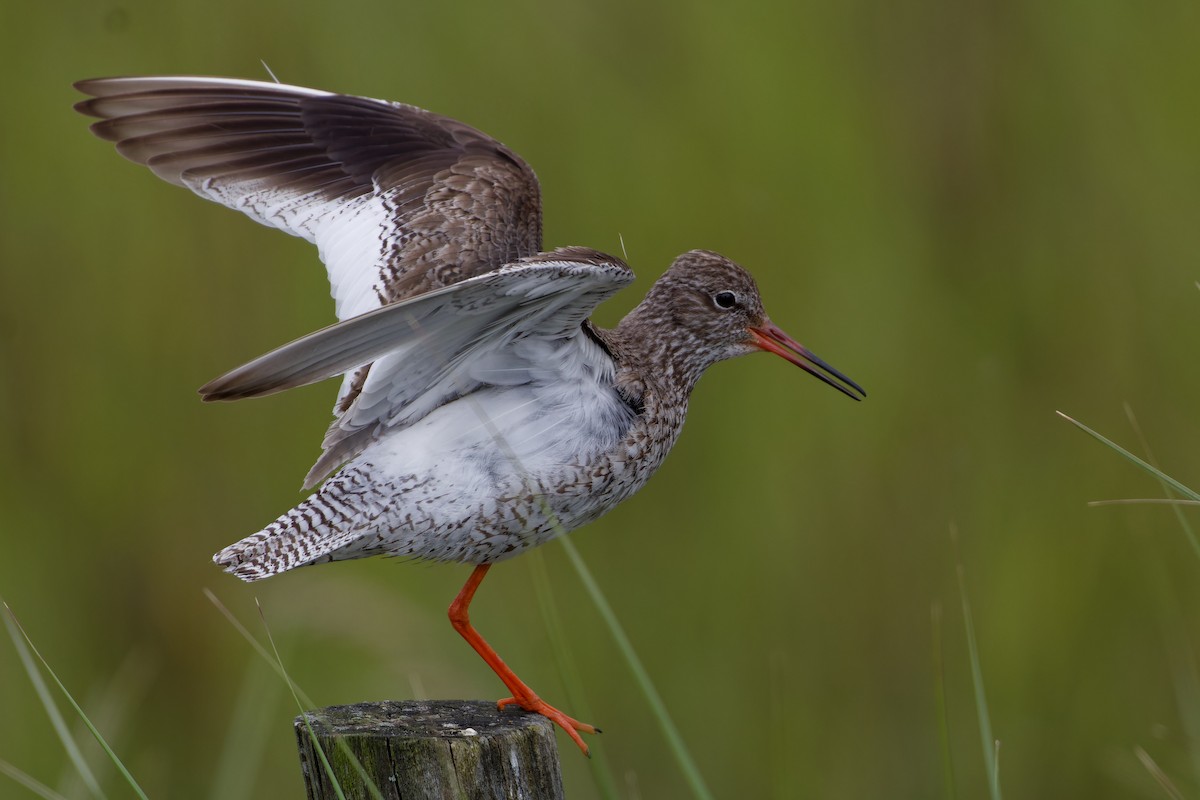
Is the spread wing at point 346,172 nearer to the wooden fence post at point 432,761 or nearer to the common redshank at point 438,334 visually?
the common redshank at point 438,334

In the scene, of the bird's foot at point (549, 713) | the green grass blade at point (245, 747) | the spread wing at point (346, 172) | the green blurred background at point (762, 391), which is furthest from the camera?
the green blurred background at point (762, 391)

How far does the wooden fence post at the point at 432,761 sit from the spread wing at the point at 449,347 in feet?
2.54

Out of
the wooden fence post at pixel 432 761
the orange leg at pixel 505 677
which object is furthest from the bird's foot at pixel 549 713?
the wooden fence post at pixel 432 761

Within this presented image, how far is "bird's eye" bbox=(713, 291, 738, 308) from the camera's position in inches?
172

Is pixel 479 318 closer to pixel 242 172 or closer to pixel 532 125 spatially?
pixel 242 172

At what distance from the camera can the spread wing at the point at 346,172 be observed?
401 cm

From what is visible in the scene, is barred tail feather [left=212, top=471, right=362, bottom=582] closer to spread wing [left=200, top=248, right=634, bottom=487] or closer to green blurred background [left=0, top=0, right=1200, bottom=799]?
spread wing [left=200, top=248, right=634, bottom=487]

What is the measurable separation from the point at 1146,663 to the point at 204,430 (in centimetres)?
392

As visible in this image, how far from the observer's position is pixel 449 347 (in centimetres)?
331

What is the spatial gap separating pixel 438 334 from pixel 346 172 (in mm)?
1503

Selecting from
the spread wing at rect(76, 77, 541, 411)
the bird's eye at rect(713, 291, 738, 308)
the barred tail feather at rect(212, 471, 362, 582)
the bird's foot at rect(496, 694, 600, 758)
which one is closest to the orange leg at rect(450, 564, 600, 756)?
the bird's foot at rect(496, 694, 600, 758)

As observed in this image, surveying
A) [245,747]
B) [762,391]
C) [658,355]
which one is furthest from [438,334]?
[762,391]

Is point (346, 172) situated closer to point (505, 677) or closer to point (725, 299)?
point (725, 299)

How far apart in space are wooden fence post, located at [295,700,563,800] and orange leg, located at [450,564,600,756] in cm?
57
